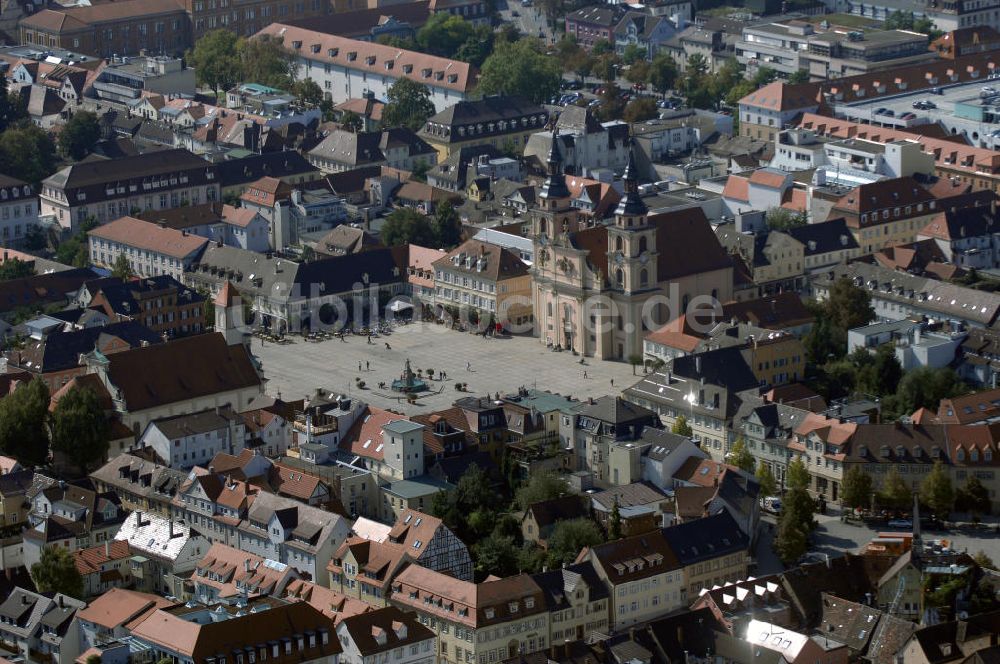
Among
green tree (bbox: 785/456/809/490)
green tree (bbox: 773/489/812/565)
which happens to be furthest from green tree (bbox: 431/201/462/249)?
green tree (bbox: 773/489/812/565)

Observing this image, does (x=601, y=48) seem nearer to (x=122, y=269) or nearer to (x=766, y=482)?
(x=122, y=269)

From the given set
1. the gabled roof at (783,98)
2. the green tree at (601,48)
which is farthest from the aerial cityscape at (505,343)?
the green tree at (601,48)

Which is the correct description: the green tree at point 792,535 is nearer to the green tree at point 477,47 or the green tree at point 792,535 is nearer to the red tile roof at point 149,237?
the red tile roof at point 149,237

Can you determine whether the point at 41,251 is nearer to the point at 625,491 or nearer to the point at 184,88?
the point at 184,88

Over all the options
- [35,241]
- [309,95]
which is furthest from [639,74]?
[35,241]

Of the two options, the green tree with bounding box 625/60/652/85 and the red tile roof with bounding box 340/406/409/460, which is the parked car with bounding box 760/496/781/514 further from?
the green tree with bounding box 625/60/652/85
